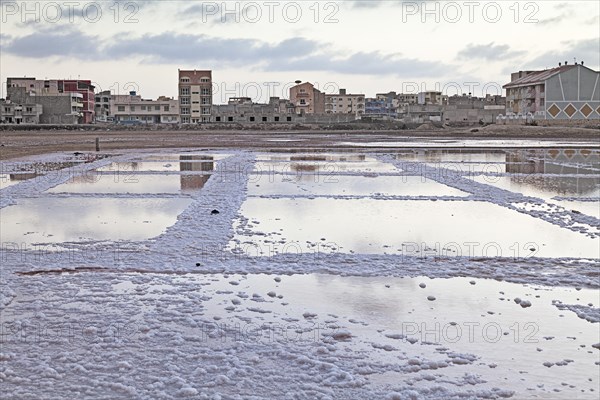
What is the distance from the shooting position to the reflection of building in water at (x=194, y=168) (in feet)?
66.4

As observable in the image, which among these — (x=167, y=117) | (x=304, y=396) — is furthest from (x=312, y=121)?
(x=304, y=396)

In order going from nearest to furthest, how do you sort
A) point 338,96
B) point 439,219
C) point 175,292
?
point 175,292 → point 439,219 → point 338,96

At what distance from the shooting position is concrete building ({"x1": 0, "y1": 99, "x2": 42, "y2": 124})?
413ft

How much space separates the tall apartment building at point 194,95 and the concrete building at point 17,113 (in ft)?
89.8

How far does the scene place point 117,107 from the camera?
513ft

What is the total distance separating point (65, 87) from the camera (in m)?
149

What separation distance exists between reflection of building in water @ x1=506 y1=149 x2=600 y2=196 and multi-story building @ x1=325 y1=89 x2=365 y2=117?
152 m

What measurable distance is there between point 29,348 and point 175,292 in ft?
7.11

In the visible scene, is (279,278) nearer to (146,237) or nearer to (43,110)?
(146,237)

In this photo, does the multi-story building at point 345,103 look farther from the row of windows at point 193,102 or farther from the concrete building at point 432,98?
the row of windows at point 193,102

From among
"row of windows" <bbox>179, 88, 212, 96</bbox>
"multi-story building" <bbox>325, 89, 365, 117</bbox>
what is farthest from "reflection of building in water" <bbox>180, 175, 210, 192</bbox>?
"multi-story building" <bbox>325, 89, 365, 117</bbox>

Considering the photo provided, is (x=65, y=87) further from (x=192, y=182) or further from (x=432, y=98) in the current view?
(x=192, y=182)

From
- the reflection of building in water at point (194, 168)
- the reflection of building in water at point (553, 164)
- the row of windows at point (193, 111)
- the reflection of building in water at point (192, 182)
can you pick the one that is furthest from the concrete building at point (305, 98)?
the reflection of building in water at point (192, 182)

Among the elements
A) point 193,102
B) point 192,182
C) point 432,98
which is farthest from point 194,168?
point 432,98
